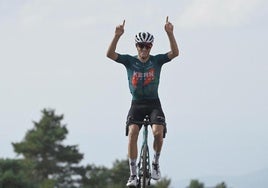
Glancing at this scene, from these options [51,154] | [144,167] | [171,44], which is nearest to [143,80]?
[171,44]

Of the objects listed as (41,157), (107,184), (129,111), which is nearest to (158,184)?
(107,184)

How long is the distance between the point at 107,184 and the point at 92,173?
2327mm

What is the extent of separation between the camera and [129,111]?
1655cm

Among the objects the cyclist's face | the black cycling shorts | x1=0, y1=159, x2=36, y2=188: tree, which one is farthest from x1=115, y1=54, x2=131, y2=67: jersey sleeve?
x1=0, y1=159, x2=36, y2=188: tree

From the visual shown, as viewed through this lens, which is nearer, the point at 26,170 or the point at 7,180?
the point at 7,180

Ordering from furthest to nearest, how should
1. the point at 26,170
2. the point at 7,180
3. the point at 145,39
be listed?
the point at 26,170
the point at 7,180
the point at 145,39

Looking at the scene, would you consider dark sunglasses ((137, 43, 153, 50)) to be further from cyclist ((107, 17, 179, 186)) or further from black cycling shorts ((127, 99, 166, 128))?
black cycling shorts ((127, 99, 166, 128))

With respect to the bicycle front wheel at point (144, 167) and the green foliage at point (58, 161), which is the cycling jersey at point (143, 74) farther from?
the green foliage at point (58, 161)

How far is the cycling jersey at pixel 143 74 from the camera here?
16.1m

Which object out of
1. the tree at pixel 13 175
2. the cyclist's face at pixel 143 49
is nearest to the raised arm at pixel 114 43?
the cyclist's face at pixel 143 49

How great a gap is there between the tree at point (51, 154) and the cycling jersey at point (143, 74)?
6642cm

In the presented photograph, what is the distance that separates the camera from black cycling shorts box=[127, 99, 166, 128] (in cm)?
1630

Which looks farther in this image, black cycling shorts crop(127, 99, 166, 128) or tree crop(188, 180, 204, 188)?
tree crop(188, 180, 204, 188)

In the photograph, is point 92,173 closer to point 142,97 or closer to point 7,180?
point 7,180
